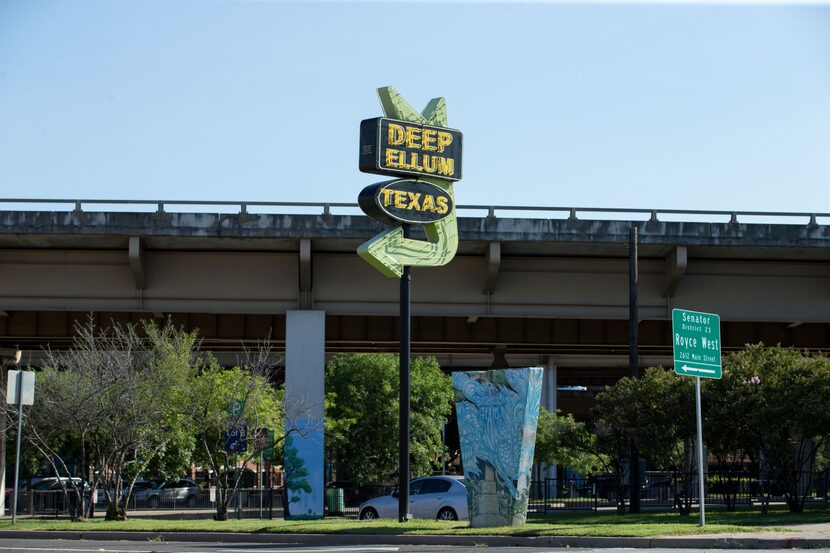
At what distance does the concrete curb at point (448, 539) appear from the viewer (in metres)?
17.7

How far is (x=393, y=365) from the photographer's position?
50812mm

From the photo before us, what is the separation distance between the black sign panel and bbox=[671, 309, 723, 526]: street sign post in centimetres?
627

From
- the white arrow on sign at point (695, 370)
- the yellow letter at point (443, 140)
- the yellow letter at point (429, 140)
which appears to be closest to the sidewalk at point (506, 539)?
the white arrow on sign at point (695, 370)

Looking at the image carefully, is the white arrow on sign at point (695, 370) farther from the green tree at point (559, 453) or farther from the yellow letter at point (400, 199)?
the green tree at point (559, 453)

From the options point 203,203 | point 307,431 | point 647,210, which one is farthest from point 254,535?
point 647,210

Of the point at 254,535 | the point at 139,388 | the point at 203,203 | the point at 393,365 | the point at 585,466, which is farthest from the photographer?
the point at 393,365

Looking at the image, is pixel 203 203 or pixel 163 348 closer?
pixel 163 348

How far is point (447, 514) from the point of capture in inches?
1056

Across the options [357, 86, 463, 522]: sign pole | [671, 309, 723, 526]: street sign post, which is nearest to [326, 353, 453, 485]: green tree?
[357, 86, 463, 522]: sign pole

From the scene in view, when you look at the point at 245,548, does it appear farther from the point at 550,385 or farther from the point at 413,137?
the point at 550,385

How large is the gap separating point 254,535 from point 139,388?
6.73m

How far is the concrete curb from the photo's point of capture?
1767cm

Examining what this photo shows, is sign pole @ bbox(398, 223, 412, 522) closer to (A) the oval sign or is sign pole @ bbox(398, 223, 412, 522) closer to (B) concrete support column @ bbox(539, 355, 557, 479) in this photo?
(A) the oval sign

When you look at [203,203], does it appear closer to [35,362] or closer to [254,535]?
[254,535]
